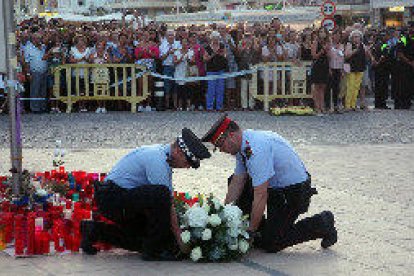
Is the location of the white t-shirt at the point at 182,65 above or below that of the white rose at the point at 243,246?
above

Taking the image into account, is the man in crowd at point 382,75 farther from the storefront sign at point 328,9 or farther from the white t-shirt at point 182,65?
the white t-shirt at point 182,65

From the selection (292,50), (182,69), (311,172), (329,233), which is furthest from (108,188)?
(292,50)

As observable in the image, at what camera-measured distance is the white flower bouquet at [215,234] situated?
7469 mm

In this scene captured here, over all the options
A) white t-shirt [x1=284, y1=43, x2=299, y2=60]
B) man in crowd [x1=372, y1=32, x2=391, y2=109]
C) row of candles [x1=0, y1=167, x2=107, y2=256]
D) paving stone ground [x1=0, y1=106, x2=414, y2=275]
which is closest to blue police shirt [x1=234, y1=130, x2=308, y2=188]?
paving stone ground [x1=0, y1=106, x2=414, y2=275]

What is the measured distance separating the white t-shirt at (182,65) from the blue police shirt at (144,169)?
1353 centimetres

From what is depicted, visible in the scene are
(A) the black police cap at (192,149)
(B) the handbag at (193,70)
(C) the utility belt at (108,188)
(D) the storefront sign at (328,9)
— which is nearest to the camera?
(A) the black police cap at (192,149)

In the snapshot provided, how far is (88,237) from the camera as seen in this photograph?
7.74m

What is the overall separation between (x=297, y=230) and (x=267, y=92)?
13.7m

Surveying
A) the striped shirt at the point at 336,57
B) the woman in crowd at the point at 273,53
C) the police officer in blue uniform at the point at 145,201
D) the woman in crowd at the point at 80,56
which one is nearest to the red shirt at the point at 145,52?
the woman in crowd at the point at 80,56

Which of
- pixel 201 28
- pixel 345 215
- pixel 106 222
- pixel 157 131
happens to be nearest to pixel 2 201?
pixel 106 222

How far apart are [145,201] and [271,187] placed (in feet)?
3.66

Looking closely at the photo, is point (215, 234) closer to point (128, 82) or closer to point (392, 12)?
point (128, 82)

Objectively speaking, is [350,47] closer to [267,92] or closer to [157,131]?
[267,92]

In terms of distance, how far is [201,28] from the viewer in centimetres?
2447
